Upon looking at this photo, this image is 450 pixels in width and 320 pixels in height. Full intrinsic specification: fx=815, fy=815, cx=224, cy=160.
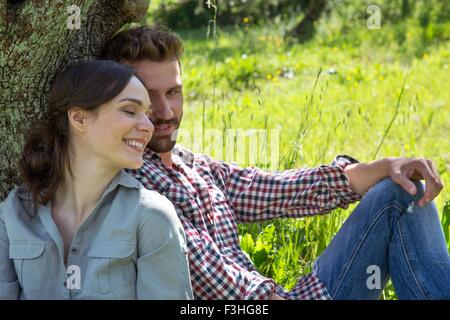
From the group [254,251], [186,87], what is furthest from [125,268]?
[186,87]

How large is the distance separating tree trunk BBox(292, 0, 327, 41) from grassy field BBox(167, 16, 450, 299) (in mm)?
151

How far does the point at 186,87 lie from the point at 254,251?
335 centimetres

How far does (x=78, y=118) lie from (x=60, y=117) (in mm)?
106

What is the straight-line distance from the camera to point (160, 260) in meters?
2.27

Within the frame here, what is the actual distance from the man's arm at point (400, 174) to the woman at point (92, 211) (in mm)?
808

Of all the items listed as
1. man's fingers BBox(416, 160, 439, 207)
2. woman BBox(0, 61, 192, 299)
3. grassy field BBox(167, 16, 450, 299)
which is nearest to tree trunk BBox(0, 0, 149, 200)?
woman BBox(0, 61, 192, 299)

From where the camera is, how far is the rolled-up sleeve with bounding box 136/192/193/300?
2.27 meters

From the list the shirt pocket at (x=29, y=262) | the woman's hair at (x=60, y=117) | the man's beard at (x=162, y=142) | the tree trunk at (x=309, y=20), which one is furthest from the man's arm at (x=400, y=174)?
the tree trunk at (x=309, y=20)

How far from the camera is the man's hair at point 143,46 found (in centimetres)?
271

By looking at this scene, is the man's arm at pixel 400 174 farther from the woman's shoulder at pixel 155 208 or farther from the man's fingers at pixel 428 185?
the woman's shoulder at pixel 155 208

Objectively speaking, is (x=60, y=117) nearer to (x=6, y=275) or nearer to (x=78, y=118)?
(x=78, y=118)

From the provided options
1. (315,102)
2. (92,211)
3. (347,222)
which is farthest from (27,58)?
(315,102)

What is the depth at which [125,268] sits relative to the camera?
91.1 inches

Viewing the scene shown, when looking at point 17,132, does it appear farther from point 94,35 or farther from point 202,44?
point 202,44
